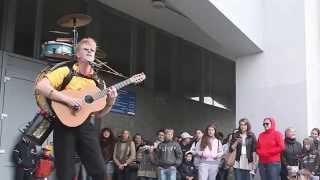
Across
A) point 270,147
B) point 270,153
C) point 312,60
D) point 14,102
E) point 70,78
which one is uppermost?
point 312,60

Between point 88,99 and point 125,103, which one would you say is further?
point 125,103

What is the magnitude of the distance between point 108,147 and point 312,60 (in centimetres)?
447

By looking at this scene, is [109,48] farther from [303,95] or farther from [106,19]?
[303,95]

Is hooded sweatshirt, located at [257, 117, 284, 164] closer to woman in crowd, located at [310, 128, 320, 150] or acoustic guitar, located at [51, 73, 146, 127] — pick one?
woman in crowd, located at [310, 128, 320, 150]

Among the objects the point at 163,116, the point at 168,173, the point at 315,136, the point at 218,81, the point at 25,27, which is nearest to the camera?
the point at 315,136

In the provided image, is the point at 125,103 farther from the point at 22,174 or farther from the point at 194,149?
the point at 22,174

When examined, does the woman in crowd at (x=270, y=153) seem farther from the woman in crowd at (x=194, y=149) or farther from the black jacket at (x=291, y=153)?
the woman in crowd at (x=194, y=149)

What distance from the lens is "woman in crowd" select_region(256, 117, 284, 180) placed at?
8.93 meters

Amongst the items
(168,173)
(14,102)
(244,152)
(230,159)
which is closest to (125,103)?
(168,173)

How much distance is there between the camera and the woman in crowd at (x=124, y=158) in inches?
413

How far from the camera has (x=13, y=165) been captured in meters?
9.66

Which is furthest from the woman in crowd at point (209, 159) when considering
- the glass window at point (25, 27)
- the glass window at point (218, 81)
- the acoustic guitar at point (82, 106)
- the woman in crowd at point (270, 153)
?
the glass window at point (218, 81)

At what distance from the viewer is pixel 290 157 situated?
30.1 ft

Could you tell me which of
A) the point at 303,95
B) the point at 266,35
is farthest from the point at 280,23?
the point at 303,95
